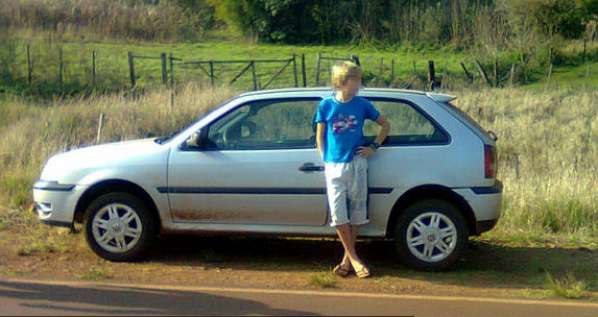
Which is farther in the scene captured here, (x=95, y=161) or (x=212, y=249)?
(x=212, y=249)

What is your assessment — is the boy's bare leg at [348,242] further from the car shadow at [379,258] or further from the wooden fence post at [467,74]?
the wooden fence post at [467,74]

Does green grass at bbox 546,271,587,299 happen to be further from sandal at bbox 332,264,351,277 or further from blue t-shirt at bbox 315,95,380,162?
blue t-shirt at bbox 315,95,380,162

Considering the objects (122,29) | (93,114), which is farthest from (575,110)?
(122,29)

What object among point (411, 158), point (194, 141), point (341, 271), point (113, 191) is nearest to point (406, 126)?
point (411, 158)

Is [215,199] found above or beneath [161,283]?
above

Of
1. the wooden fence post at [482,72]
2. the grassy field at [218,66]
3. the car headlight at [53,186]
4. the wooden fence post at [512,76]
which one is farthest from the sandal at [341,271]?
the wooden fence post at [482,72]

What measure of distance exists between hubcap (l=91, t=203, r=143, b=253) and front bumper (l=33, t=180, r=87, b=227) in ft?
0.81

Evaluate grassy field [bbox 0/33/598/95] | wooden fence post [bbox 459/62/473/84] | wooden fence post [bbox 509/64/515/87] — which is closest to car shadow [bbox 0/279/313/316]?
grassy field [bbox 0/33/598/95]

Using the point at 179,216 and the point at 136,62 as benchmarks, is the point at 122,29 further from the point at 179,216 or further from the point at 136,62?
the point at 179,216

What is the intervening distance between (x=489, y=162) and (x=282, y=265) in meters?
2.08

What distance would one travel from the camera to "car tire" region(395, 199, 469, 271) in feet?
25.3

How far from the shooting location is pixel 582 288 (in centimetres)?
742

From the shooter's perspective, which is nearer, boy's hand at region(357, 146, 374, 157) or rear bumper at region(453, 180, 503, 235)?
boy's hand at region(357, 146, 374, 157)

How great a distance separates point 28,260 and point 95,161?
1.11m
